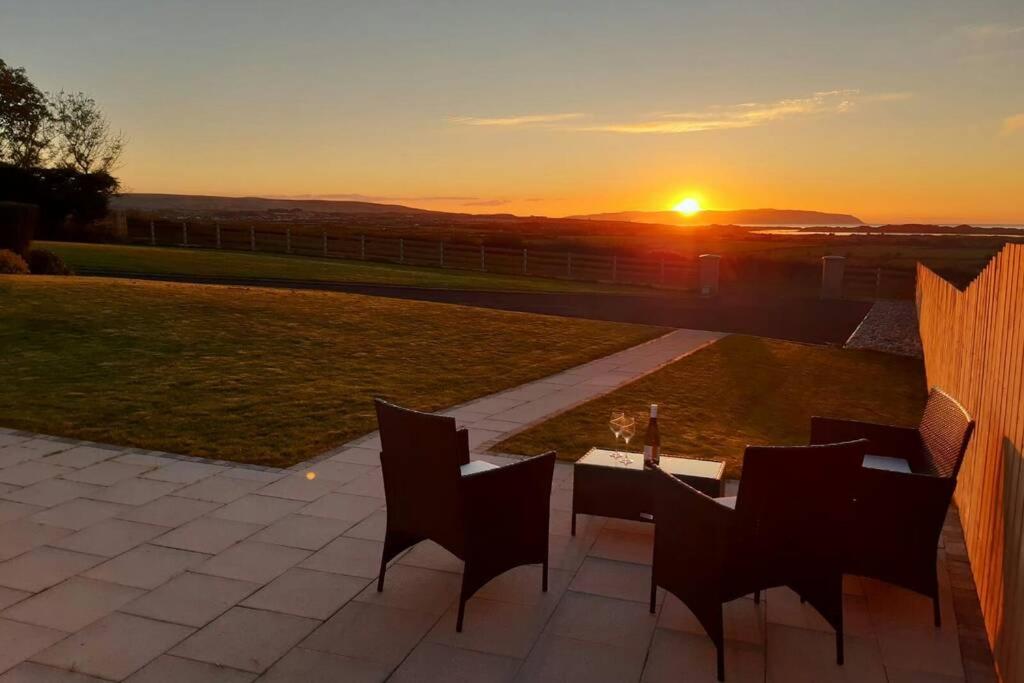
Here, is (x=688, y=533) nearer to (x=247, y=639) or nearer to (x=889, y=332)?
(x=247, y=639)

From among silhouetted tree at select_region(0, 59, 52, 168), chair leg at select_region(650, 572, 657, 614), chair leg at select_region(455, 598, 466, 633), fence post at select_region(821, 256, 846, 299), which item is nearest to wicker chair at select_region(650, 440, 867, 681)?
chair leg at select_region(650, 572, 657, 614)

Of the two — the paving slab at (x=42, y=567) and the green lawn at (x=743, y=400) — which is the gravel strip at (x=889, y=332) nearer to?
the green lawn at (x=743, y=400)

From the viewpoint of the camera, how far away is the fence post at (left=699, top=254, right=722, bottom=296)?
22297 millimetres

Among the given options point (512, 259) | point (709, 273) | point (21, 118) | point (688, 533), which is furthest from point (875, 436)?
point (21, 118)

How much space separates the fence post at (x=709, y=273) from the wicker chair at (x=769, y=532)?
64.1ft

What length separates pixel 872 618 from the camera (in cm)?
365

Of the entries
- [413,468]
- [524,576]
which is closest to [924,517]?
[524,576]

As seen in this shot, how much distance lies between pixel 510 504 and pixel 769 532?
123cm

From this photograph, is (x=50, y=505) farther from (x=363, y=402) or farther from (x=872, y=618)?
(x=872, y=618)

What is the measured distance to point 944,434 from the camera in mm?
3920

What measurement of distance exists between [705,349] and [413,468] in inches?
381

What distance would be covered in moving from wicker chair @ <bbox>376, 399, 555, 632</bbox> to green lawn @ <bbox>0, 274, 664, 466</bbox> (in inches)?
92.3

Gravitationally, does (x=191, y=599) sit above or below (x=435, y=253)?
below

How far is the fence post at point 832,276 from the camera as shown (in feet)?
72.4
